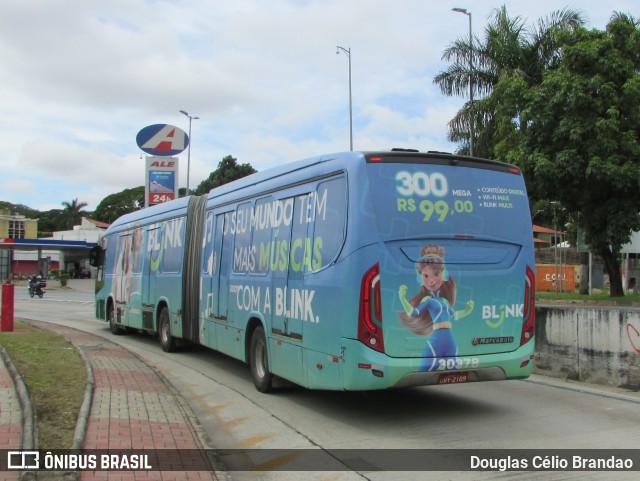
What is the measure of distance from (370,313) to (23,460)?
Result: 11.3 feet

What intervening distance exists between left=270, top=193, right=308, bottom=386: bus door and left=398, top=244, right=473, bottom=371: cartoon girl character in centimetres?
150

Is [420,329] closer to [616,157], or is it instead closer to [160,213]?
[160,213]

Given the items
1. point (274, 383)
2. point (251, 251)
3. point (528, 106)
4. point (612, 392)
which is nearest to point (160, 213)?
point (251, 251)

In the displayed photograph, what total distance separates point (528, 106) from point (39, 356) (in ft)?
50.2

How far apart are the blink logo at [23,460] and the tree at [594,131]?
53.2 feet

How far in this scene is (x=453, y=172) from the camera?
23.6 feet

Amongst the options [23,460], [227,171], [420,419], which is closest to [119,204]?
[227,171]

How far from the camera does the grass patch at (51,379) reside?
19.8 ft

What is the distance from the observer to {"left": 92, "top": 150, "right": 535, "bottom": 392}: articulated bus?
21.5 ft

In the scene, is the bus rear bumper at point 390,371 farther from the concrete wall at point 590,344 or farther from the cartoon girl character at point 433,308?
the concrete wall at point 590,344

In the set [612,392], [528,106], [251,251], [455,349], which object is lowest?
[612,392]

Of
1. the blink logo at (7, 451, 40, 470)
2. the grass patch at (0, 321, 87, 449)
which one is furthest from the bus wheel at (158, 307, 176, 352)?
the blink logo at (7, 451, 40, 470)

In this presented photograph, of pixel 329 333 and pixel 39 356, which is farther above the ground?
pixel 329 333

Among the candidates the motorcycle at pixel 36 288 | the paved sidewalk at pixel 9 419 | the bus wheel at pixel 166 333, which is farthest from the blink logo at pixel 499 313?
the motorcycle at pixel 36 288
